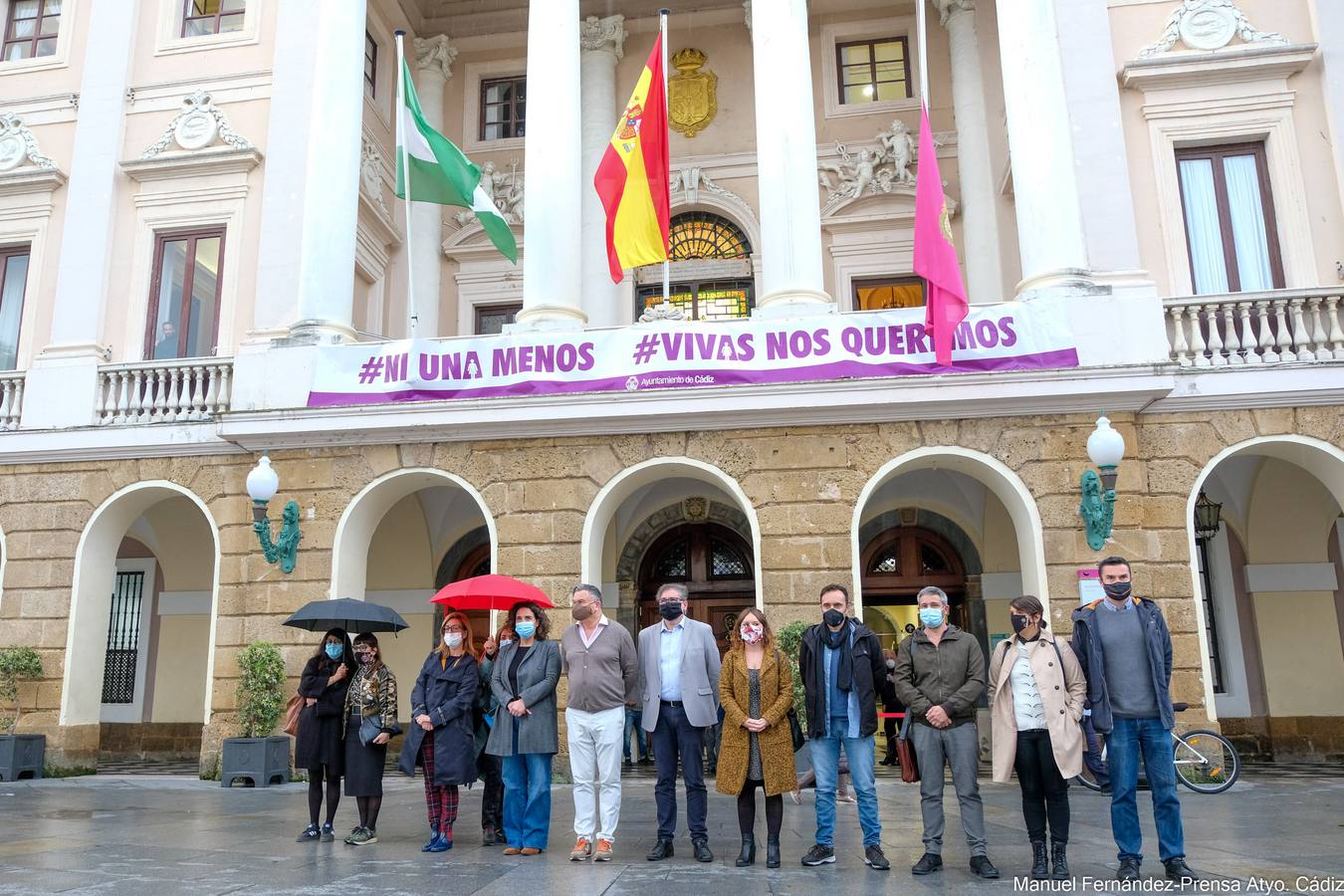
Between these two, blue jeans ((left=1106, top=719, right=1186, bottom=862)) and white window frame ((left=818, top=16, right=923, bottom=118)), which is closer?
blue jeans ((left=1106, top=719, right=1186, bottom=862))

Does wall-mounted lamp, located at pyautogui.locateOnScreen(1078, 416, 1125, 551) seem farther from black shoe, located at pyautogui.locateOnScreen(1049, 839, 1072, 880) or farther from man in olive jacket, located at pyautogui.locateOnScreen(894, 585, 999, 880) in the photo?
black shoe, located at pyautogui.locateOnScreen(1049, 839, 1072, 880)

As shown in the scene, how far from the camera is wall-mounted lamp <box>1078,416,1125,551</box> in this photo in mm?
11539

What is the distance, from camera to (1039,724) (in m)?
6.46

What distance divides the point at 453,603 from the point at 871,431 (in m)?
5.97

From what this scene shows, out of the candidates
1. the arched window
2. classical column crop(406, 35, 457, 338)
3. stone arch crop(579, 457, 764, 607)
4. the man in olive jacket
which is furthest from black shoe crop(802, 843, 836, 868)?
classical column crop(406, 35, 457, 338)

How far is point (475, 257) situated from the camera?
62.0 feet

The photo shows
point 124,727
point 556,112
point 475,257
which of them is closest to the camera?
point 556,112

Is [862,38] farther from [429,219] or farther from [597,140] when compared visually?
[429,219]

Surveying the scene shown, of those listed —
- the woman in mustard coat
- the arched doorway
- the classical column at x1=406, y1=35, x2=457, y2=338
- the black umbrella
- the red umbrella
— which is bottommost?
the woman in mustard coat

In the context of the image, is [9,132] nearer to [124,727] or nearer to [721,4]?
[124,727]

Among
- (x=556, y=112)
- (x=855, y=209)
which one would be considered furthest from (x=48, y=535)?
(x=855, y=209)

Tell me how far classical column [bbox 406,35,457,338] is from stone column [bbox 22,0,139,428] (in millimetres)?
4672

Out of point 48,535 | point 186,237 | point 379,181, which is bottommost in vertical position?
point 48,535

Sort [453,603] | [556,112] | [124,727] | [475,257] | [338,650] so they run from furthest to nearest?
[475,257] < [124,727] < [556,112] < [453,603] < [338,650]
